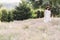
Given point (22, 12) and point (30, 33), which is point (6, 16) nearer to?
point (22, 12)

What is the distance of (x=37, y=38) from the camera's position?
7.85 metres

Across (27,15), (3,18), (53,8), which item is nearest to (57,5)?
(53,8)

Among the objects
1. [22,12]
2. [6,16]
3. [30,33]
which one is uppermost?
[30,33]

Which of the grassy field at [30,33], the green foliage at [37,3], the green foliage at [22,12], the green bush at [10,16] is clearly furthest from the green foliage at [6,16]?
the grassy field at [30,33]

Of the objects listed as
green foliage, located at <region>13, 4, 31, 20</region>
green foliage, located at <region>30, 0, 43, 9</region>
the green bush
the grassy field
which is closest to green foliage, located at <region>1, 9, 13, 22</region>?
the green bush

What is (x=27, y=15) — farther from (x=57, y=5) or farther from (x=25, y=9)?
(x=57, y=5)

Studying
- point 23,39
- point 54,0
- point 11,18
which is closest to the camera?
point 23,39

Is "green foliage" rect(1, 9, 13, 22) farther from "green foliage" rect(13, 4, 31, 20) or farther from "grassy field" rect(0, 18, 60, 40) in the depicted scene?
"grassy field" rect(0, 18, 60, 40)

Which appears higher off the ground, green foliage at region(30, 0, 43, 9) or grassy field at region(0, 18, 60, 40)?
grassy field at region(0, 18, 60, 40)

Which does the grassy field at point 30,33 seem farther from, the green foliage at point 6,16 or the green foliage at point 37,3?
the green foliage at point 37,3

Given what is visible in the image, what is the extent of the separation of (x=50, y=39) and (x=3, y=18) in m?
22.1

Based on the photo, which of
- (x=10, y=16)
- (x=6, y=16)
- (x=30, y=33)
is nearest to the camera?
(x=30, y=33)

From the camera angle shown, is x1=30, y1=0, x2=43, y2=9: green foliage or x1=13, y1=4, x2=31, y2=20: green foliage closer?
x1=13, y1=4, x2=31, y2=20: green foliage

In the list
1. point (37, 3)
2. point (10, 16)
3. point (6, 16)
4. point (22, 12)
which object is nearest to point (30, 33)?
point (10, 16)
